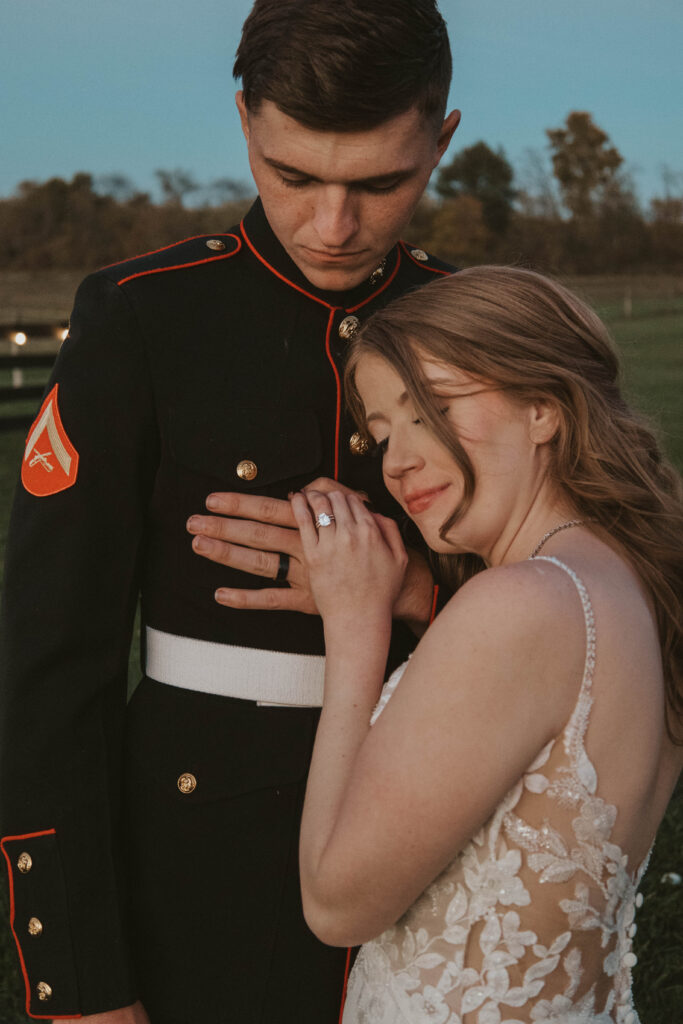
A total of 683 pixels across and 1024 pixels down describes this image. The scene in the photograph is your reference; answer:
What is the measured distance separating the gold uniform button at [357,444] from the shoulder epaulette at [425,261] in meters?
0.49

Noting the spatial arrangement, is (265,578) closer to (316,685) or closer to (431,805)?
(316,685)

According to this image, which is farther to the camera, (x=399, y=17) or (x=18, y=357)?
(x=18, y=357)

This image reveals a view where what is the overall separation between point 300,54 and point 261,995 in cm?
152

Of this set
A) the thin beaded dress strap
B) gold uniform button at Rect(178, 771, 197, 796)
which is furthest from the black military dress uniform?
the thin beaded dress strap

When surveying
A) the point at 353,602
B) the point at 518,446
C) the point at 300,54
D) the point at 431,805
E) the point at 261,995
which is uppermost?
the point at 300,54

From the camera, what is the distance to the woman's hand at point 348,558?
1.62m

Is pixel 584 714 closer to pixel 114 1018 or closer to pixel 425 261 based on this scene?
pixel 114 1018

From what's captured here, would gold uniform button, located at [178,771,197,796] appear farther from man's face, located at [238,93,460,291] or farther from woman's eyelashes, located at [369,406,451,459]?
man's face, located at [238,93,460,291]

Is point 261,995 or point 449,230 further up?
point 449,230

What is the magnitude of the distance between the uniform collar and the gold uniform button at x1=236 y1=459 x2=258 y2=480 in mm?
336

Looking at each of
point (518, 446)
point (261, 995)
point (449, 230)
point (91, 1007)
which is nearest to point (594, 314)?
point (518, 446)

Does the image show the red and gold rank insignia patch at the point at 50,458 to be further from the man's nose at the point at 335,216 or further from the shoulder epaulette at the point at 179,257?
the man's nose at the point at 335,216

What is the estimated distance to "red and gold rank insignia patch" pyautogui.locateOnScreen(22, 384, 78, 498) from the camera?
1616 millimetres

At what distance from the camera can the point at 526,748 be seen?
4.47ft
